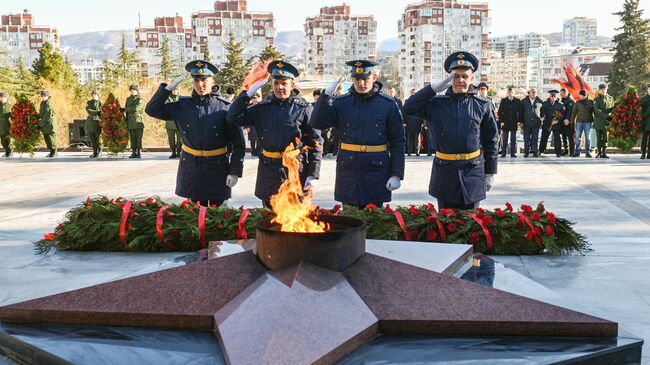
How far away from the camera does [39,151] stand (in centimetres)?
1983

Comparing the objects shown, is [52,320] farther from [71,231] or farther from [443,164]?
[443,164]

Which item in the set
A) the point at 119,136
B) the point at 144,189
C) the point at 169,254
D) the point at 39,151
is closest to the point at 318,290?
the point at 169,254

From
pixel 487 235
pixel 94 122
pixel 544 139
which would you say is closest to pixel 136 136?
pixel 94 122

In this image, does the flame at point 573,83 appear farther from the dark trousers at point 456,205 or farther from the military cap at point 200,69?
the military cap at point 200,69

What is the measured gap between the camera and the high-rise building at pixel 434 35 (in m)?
116

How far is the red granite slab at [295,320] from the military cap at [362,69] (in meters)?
2.34

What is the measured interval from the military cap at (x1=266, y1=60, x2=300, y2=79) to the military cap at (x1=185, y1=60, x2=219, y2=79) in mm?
521

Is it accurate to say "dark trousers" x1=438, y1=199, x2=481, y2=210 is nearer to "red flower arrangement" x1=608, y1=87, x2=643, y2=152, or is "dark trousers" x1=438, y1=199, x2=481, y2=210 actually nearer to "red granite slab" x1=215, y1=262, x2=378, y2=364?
"red granite slab" x1=215, y1=262, x2=378, y2=364

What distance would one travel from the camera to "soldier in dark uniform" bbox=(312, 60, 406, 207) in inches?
214

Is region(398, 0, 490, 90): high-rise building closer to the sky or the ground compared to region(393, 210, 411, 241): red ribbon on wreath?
closer to the sky

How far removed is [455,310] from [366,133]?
2514 millimetres

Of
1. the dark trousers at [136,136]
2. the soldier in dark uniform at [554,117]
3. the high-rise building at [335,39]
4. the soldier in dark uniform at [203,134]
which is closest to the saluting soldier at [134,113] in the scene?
the dark trousers at [136,136]

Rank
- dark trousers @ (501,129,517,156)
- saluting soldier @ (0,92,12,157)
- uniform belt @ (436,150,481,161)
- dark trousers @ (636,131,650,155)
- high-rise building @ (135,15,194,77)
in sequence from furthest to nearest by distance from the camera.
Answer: high-rise building @ (135,15,194,77), saluting soldier @ (0,92,12,157), dark trousers @ (501,129,517,156), dark trousers @ (636,131,650,155), uniform belt @ (436,150,481,161)

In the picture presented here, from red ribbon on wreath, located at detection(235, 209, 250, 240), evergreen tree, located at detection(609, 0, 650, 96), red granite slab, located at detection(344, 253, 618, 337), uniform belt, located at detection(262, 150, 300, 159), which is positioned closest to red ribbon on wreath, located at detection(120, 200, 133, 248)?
red ribbon on wreath, located at detection(235, 209, 250, 240)
